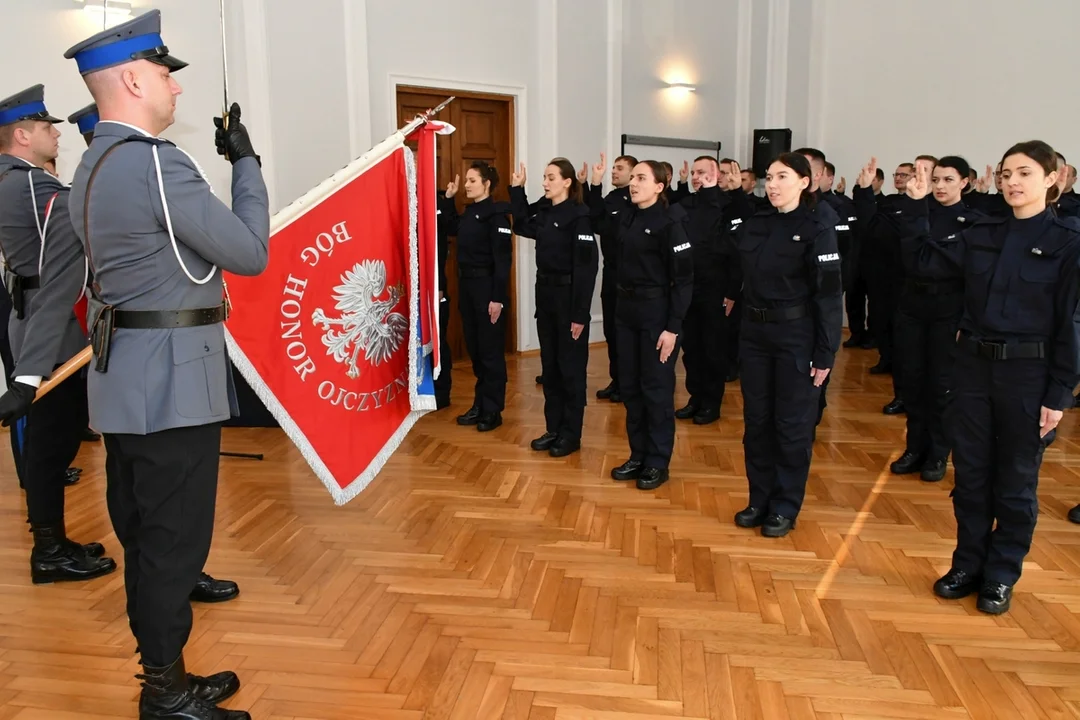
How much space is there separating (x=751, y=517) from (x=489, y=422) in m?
1.98

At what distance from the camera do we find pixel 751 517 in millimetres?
3416

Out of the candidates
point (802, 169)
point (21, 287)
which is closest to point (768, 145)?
point (802, 169)

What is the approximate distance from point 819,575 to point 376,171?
86.1 inches

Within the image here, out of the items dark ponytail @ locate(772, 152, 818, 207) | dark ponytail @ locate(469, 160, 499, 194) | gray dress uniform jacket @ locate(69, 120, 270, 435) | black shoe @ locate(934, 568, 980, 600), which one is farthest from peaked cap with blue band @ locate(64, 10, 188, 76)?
dark ponytail @ locate(469, 160, 499, 194)

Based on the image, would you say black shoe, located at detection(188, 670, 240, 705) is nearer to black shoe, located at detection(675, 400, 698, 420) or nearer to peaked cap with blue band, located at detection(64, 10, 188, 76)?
peaked cap with blue band, located at detection(64, 10, 188, 76)

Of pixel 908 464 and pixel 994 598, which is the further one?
pixel 908 464

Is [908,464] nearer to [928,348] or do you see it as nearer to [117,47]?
[928,348]

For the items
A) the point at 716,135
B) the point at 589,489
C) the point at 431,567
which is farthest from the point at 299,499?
the point at 716,135

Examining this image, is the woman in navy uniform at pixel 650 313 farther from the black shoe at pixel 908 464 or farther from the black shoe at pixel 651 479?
the black shoe at pixel 908 464

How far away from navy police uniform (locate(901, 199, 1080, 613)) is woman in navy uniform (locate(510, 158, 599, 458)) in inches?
77.5

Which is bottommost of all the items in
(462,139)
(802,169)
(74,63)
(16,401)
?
(16,401)

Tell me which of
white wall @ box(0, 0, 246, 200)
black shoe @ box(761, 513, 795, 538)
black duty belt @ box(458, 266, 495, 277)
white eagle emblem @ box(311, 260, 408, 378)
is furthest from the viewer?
black duty belt @ box(458, 266, 495, 277)

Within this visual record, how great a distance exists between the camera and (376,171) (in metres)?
2.94

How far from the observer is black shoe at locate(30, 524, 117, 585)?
296 centimetres
